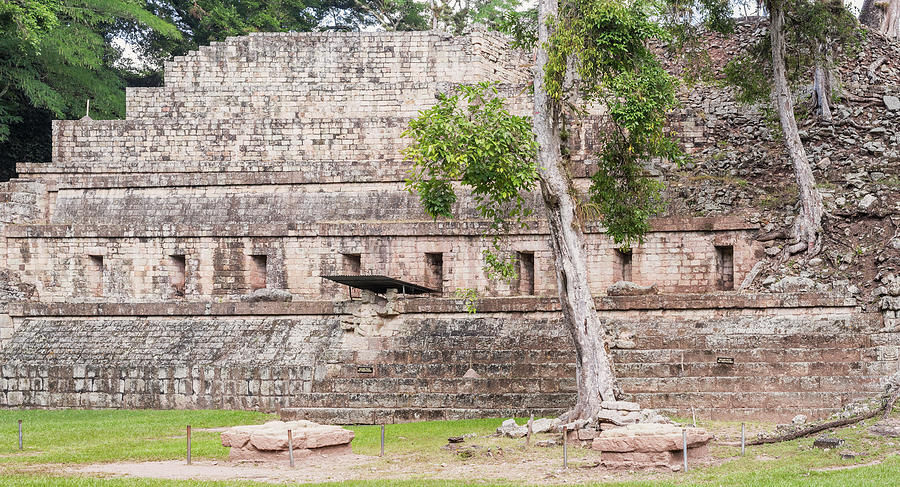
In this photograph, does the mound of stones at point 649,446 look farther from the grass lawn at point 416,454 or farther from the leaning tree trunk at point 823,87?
the leaning tree trunk at point 823,87

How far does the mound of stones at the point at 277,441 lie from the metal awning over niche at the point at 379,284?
187 inches

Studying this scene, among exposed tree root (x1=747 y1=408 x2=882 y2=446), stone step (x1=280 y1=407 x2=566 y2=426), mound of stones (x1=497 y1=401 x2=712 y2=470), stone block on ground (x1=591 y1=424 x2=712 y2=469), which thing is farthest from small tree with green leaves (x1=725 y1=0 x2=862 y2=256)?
stone block on ground (x1=591 y1=424 x2=712 y2=469)

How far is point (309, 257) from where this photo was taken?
2383cm

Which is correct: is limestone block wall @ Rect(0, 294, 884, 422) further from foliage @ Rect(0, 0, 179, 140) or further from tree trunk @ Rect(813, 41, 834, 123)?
foliage @ Rect(0, 0, 179, 140)

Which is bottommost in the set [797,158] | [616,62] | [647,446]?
[647,446]

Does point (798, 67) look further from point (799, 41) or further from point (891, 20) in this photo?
point (891, 20)

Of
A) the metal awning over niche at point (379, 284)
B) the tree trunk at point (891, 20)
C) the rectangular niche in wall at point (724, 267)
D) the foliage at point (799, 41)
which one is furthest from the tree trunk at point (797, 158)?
the tree trunk at point (891, 20)

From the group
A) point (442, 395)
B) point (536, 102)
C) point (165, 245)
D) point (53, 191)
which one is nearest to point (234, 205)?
point (165, 245)

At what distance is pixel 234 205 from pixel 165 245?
207 cm

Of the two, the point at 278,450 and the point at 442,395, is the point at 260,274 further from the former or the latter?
the point at 278,450

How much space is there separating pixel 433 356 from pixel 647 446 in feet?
23.9

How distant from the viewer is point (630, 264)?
75.6 feet

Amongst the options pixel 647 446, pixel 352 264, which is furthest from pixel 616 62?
pixel 352 264

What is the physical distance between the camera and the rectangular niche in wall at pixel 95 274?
24578 mm
